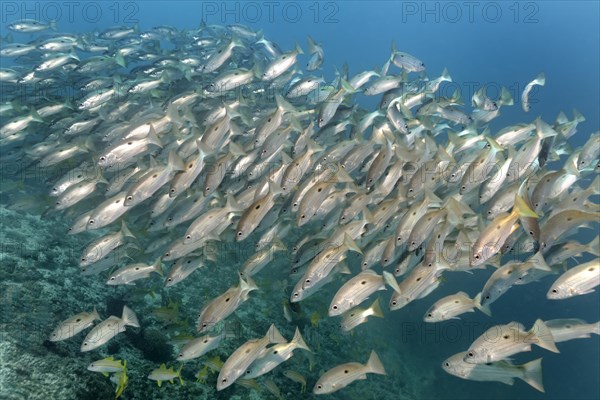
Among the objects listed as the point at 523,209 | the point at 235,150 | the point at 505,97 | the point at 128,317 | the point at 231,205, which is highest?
the point at 505,97

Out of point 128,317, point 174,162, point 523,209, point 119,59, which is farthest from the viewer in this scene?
point 119,59

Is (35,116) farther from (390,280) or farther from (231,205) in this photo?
(390,280)

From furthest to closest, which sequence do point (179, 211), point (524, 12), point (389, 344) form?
point (524, 12) → point (389, 344) → point (179, 211)

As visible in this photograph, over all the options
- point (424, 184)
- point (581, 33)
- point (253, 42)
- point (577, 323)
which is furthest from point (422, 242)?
point (581, 33)

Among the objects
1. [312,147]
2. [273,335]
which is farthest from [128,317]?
[312,147]

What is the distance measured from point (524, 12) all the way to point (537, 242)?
129 metres

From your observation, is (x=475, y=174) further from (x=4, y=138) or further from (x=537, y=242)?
(x=4, y=138)

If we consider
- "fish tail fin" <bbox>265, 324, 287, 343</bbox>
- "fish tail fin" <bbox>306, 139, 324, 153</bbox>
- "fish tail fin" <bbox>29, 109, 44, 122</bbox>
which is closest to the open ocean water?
"fish tail fin" <bbox>29, 109, 44, 122</bbox>

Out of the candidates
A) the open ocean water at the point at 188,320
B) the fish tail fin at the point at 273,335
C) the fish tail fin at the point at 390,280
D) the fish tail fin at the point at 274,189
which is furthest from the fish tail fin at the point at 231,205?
the fish tail fin at the point at 390,280

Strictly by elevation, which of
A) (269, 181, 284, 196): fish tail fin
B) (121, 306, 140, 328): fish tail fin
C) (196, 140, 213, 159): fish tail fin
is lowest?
(121, 306, 140, 328): fish tail fin

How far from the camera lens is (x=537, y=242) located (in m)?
4.07

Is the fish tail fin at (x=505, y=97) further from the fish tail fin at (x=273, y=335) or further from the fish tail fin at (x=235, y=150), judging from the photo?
the fish tail fin at (x=273, y=335)

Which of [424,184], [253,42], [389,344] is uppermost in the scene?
[253,42]

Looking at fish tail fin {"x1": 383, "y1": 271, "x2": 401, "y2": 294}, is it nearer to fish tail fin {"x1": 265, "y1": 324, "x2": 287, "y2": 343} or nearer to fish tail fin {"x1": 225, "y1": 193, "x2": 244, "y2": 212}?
fish tail fin {"x1": 265, "y1": 324, "x2": 287, "y2": 343}
